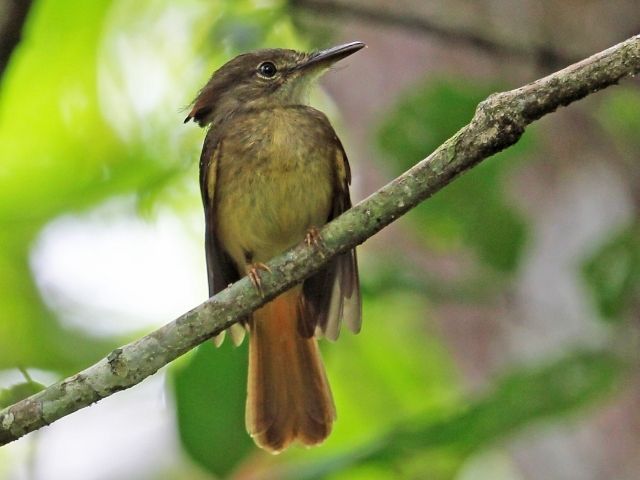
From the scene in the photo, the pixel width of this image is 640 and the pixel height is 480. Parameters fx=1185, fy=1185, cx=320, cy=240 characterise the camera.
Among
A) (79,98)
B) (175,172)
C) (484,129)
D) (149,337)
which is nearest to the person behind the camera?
(484,129)

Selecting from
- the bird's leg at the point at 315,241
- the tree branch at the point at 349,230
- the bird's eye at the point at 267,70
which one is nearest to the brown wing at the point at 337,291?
the bird's eye at the point at 267,70

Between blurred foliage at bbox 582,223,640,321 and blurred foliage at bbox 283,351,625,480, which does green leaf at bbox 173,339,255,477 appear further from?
blurred foliage at bbox 582,223,640,321

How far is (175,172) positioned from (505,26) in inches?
66.5

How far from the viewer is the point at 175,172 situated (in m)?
5.54

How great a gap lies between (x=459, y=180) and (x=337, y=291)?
0.60m

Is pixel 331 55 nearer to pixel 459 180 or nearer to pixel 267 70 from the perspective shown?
pixel 267 70

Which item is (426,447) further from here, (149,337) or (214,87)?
(214,87)

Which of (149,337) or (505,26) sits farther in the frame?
(505,26)

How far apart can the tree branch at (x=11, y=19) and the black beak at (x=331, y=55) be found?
1279 millimetres

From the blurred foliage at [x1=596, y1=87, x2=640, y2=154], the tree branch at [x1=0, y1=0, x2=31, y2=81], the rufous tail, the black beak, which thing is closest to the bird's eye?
the black beak

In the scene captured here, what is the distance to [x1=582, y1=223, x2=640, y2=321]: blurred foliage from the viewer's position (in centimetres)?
384

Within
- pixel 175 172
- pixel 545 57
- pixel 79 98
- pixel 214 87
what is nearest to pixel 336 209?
pixel 214 87

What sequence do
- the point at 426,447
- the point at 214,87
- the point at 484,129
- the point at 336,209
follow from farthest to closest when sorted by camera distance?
the point at 214,87 → the point at 336,209 → the point at 426,447 → the point at 484,129

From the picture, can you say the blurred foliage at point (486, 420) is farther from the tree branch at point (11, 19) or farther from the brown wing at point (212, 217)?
the tree branch at point (11, 19)
